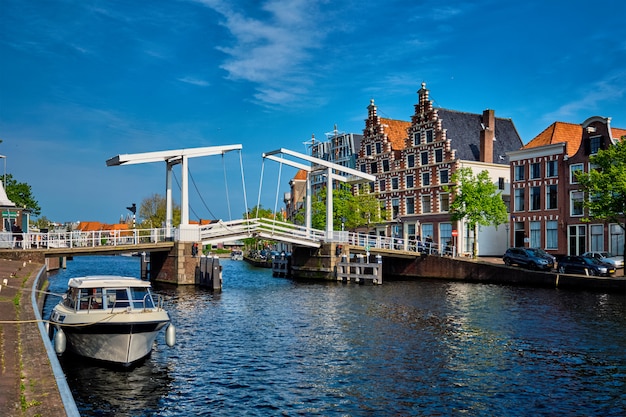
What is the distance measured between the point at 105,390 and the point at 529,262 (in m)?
33.6

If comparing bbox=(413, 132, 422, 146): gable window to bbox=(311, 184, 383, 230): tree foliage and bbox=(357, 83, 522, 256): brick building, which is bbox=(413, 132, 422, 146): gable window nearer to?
bbox=(357, 83, 522, 256): brick building

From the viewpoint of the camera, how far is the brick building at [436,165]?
193 feet

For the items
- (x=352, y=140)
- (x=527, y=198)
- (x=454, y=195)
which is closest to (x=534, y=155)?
(x=527, y=198)

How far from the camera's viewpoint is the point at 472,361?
1823 centimetres

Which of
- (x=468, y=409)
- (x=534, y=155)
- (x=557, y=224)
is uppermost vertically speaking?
(x=534, y=155)

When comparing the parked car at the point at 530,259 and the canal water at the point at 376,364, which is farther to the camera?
the parked car at the point at 530,259

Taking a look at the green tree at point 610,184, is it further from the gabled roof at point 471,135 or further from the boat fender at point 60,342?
the boat fender at point 60,342

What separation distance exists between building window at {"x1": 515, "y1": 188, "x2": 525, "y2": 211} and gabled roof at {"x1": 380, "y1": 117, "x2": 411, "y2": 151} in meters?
17.9

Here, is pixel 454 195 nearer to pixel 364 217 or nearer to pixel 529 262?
pixel 364 217

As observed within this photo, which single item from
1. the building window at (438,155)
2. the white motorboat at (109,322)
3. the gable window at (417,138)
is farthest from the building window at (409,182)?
the white motorboat at (109,322)

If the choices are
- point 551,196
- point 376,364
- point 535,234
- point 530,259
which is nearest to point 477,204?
point 535,234

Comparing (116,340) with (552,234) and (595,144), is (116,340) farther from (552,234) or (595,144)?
(552,234)

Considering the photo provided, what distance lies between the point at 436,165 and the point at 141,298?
149 ft

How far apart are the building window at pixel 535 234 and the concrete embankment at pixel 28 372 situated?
4052 centimetres
